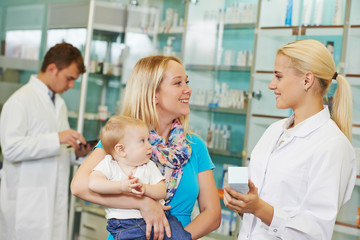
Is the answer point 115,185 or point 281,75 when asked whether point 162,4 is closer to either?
point 281,75

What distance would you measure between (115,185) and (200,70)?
2831 millimetres

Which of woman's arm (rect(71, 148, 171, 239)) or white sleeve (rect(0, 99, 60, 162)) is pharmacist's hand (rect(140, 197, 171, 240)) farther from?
white sleeve (rect(0, 99, 60, 162))

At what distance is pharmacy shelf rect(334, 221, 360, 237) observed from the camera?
310cm

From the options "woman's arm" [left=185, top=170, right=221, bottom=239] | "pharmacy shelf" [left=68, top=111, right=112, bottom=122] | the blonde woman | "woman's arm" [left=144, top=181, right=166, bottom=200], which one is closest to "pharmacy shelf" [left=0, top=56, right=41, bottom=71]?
"pharmacy shelf" [left=68, top=111, right=112, bottom=122]

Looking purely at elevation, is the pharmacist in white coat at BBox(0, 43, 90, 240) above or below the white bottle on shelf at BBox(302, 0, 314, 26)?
below

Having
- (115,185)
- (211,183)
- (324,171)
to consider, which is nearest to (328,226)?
(324,171)

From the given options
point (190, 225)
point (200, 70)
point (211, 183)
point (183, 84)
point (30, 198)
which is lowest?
point (30, 198)

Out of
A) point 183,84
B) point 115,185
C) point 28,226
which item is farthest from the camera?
point 28,226

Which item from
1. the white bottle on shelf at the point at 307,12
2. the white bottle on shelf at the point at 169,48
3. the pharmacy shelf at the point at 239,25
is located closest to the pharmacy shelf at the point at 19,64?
the white bottle on shelf at the point at 169,48

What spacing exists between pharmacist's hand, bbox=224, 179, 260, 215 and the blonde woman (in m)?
0.28

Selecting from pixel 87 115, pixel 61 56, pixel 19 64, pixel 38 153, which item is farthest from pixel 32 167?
pixel 19 64

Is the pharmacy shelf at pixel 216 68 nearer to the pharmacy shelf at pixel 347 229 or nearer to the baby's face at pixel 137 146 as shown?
the pharmacy shelf at pixel 347 229

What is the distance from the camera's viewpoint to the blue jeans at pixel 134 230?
1.60 meters

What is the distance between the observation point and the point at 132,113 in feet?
6.07
